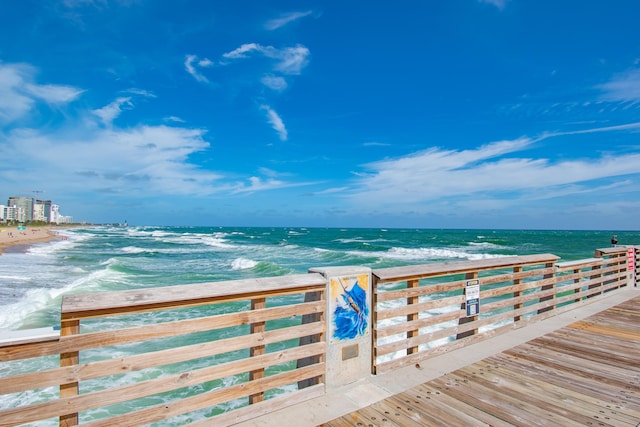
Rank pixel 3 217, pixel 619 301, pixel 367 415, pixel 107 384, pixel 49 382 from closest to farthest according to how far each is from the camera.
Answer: pixel 49 382
pixel 367 415
pixel 107 384
pixel 619 301
pixel 3 217

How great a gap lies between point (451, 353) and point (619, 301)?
5426 millimetres

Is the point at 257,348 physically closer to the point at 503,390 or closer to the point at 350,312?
the point at 350,312

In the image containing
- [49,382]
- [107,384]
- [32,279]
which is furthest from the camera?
[32,279]

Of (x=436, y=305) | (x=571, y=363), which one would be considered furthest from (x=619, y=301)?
(x=436, y=305)

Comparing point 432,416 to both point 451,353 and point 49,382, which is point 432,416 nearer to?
point 451,353

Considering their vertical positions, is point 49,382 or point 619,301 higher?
point 49,382

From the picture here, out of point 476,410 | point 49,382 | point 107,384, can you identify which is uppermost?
point 49,382

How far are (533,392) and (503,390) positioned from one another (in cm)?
27

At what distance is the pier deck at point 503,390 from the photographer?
2.97 m

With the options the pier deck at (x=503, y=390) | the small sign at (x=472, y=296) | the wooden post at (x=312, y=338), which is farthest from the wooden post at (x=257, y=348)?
the small sign at (x=472, y=296)

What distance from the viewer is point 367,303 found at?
140 inches

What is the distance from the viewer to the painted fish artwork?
11.0ft

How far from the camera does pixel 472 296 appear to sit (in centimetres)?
452

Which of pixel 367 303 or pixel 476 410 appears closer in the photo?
pixel 476 410
